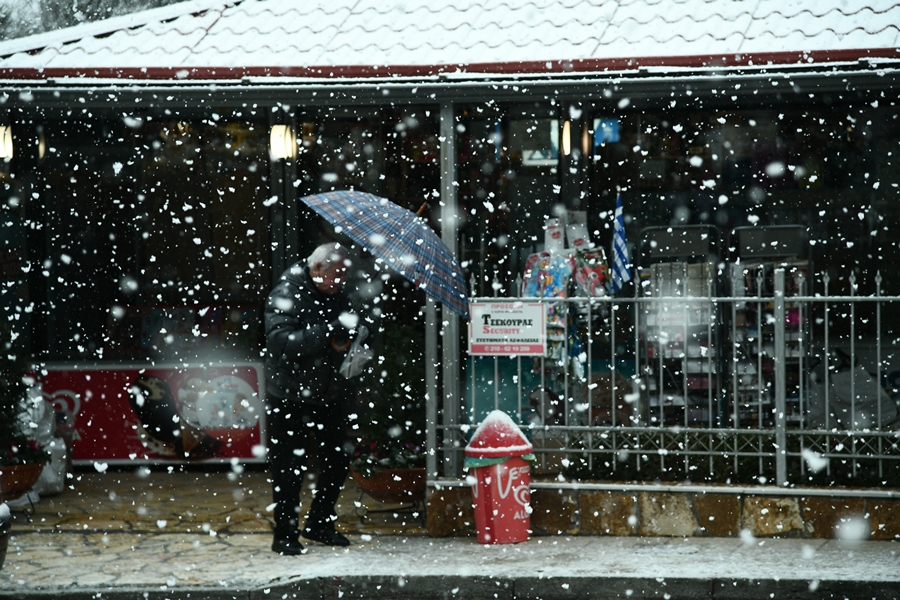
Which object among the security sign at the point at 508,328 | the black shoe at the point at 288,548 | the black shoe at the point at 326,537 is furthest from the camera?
the security sign at the point at 508,328

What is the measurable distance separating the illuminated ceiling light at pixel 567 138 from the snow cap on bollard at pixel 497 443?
3.92 m

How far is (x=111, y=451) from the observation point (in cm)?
1027

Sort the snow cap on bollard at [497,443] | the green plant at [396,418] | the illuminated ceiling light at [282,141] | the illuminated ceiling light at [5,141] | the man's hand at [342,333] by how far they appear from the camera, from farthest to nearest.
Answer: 1. the illuminated ceiling light at [282,141]
2. the illuminated ceiling light at [5,141]
3. the green plant at [396,418]
4. the snow cap on bollard at [497,443]
5. the man's hand at [342,333]

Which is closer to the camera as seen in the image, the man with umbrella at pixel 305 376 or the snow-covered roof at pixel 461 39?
the man with umbrella at pixel 305 376

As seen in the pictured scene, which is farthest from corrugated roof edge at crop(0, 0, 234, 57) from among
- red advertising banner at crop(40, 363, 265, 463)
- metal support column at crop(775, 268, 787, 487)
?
metal support column at crop(775, 268, 787, 487)

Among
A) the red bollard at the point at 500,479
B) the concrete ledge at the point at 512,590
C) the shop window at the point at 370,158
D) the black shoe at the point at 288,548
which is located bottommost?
the concrete ledge at the point at 512,590

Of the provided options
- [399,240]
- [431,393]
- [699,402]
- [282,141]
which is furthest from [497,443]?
[282,141]

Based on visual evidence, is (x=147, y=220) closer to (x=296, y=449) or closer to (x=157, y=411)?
(x=157, y=411)

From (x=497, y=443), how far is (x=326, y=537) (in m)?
1.26

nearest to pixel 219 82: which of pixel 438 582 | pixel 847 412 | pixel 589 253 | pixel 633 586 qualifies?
pixel 589 253

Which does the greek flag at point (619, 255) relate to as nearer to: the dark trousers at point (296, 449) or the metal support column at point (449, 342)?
the metal support column at point (449, 342)

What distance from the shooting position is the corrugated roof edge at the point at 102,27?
8352 millimetres

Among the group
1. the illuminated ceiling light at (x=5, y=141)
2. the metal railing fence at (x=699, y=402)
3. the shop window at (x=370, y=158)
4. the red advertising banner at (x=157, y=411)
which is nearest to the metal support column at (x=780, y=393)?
the metal railing fence at (x=699, y=402)

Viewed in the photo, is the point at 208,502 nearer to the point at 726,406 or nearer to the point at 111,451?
the point at 111,451
